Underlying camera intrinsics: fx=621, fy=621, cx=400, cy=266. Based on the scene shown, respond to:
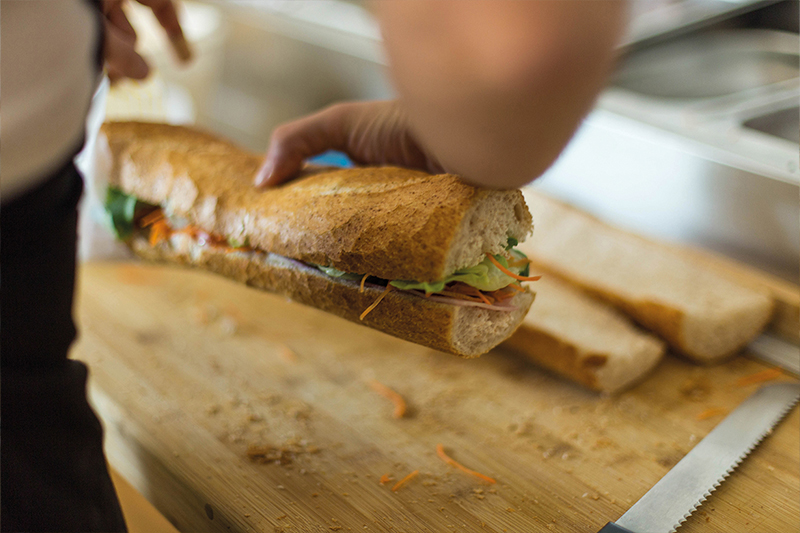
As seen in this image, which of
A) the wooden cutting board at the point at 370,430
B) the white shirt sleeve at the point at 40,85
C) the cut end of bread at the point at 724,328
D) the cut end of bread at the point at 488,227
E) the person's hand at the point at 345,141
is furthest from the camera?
the cut end of bread at the point at 724,328

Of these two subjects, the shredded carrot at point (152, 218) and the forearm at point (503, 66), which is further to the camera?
the shredded carrot at point (152, 218)

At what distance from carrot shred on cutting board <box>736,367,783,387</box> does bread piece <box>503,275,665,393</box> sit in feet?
0.83

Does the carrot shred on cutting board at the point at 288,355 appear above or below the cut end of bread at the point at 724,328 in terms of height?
below

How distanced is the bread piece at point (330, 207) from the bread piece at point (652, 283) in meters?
0.90

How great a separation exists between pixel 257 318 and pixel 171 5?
3.59 feet

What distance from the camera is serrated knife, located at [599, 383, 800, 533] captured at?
138 cm

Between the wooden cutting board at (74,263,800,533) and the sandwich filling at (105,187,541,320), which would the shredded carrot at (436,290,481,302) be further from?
the wooden cutting board at (74,263,800,533)

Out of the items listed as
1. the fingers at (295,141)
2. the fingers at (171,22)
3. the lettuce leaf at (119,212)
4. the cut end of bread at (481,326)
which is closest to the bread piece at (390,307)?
the cut end of bread at (481,326)

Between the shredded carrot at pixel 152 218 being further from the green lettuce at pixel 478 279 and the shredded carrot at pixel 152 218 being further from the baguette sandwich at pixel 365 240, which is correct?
the green lettuce at pixel 478 279

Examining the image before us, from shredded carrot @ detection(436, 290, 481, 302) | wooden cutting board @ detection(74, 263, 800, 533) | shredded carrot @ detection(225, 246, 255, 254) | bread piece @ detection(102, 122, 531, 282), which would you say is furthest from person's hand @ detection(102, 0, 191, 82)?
shredded carrot @ detection(436, 290, 481, 302)

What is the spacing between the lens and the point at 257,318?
7.63 feet

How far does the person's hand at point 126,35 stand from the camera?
6.00ft

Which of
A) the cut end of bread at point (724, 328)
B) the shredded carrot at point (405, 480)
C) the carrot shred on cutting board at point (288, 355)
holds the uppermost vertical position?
the cut end of bread at point (724, 328)

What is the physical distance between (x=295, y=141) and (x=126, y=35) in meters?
0.71
